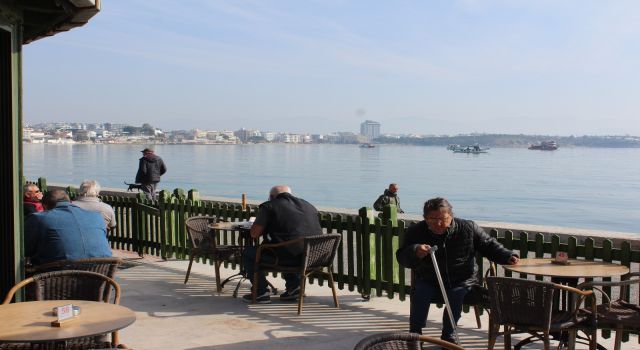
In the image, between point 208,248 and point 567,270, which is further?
point 208,248

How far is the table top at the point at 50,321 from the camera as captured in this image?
3.83 meters

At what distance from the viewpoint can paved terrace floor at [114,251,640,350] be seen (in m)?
6.78

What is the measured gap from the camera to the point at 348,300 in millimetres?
8633

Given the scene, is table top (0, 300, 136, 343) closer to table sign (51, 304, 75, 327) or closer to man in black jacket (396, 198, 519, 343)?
table sign (51, 304, 75, 327)

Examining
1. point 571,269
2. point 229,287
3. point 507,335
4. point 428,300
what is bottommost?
point 229,287

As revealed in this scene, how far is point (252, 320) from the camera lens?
25.1ft

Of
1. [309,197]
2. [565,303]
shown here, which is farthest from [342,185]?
[565,303]

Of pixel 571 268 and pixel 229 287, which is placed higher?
pixel 571 268

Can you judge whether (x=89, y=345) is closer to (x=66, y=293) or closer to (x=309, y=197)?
(x=66, y=293)

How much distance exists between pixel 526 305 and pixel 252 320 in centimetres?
331

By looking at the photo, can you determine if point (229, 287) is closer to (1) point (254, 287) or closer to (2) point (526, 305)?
(1) point (254, 287)

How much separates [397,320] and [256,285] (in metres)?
1.65

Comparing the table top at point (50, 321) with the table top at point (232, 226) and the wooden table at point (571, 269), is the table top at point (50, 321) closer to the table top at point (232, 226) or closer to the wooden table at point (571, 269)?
the wooden table at point (571, 269)

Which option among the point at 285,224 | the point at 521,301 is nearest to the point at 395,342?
the point at 521,301
